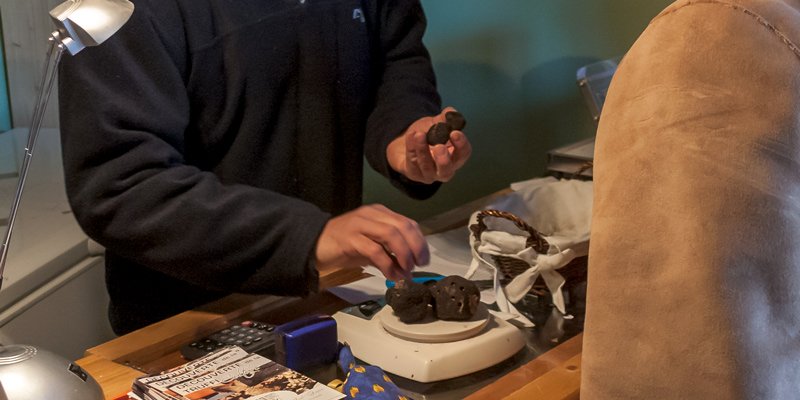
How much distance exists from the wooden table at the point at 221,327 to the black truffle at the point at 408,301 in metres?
0.12

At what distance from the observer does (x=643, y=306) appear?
0.73m

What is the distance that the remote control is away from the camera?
104 centimetres

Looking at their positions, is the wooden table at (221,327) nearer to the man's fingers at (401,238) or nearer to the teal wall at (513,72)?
the man's fingers at (401,238)

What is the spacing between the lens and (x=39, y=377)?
808 mm

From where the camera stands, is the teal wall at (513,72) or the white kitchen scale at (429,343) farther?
the teal wall at (513,72)

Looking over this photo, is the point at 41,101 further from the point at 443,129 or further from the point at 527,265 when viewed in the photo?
the point at 527,265

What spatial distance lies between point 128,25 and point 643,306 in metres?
0.69

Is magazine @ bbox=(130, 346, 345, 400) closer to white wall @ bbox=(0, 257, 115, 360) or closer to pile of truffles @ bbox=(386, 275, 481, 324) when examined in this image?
pile of truffles @ bbox=(386, 275, 481, 324)

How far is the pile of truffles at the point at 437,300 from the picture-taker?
1064mm

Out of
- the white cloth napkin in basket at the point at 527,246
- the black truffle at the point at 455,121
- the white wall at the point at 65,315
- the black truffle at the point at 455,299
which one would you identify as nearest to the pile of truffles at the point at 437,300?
the black truffle at the point at 455,299

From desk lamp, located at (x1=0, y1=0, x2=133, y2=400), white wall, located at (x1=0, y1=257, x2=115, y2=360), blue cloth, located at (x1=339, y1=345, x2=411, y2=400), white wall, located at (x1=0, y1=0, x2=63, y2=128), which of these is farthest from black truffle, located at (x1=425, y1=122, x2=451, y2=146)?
white wall, located at (x1=0, y1=0, x2=63, y2=128)

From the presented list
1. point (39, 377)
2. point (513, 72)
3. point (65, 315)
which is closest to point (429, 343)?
point (39, 377)

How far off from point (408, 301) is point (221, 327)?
0.79ft

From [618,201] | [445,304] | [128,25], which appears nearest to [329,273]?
[445,304]
